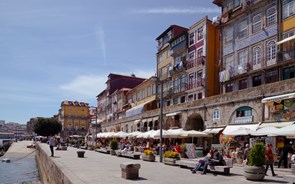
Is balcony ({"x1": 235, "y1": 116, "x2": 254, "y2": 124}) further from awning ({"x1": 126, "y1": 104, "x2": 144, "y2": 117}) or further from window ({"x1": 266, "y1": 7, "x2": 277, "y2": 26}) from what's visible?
awning ({"x1": 126, "y1": 104, "x2": 144, "y2": 117})

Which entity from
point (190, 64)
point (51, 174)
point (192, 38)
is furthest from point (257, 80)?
point (51, 174)

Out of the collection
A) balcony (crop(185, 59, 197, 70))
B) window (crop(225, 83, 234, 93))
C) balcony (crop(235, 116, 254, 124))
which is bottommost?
balcony (crop(235, 116, 254, 124))

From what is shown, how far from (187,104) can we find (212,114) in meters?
4.85

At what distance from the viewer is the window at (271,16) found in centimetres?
2891

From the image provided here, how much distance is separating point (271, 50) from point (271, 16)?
9.48 ft

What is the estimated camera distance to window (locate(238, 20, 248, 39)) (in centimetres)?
3235

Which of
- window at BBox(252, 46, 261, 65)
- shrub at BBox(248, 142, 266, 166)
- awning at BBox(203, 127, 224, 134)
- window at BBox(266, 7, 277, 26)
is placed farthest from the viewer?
window at BBox(252, 46, 261, 65)

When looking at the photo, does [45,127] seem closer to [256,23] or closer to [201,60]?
[201,60]

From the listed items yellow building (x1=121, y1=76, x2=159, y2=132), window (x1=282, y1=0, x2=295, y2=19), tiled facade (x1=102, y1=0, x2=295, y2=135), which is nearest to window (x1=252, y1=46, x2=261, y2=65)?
tiled facade (x1=102, y1=0, x2=295, y2=135)

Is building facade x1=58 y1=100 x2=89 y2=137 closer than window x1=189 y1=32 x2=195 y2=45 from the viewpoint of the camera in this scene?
No

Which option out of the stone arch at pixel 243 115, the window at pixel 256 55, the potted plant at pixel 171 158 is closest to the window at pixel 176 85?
the window at pixel 256 55

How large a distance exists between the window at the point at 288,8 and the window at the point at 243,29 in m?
4.74

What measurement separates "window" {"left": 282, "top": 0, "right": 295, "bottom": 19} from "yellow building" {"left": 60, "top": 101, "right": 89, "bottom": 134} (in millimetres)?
103590

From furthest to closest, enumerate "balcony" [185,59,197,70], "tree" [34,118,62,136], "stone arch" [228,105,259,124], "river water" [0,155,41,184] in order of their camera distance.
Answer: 1. "tree" [34,118,62,136]
2. "balcony" [185,59,197,70]
3. "river water" [0,155,41,184]
4. "stone arch" [228,105,259,124]
